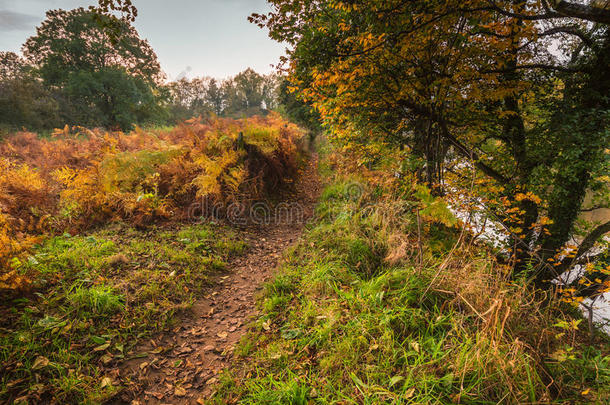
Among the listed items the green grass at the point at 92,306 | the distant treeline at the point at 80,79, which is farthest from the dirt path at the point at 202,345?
the distant treeline at the point at 80,79

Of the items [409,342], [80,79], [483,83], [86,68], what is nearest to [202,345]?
[409,342]

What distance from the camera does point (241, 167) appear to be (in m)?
6.31

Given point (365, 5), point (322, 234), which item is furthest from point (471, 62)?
point (322, 234)

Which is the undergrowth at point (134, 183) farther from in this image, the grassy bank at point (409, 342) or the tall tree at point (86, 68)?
the tall tree at point (86, 68)

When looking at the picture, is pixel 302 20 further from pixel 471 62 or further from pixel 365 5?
pixel 471 62

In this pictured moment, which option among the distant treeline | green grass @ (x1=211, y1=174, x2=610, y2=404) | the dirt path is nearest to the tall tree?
the distant treeline

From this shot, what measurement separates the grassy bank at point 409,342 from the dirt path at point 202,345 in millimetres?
289

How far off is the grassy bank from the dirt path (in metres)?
0.29

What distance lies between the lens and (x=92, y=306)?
2.79 m

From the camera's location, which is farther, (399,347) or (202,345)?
(202,345)

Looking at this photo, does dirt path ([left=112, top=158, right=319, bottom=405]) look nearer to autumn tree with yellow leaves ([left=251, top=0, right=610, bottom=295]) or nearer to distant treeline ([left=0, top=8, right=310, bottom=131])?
autumn tree with yellow leaves ([left=251, top=0, right=610, bottom=295])

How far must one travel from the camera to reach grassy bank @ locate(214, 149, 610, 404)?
189cm

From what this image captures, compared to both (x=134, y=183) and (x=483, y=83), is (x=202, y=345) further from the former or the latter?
(x=483, y=83)

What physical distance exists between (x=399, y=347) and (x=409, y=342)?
0.38ft
